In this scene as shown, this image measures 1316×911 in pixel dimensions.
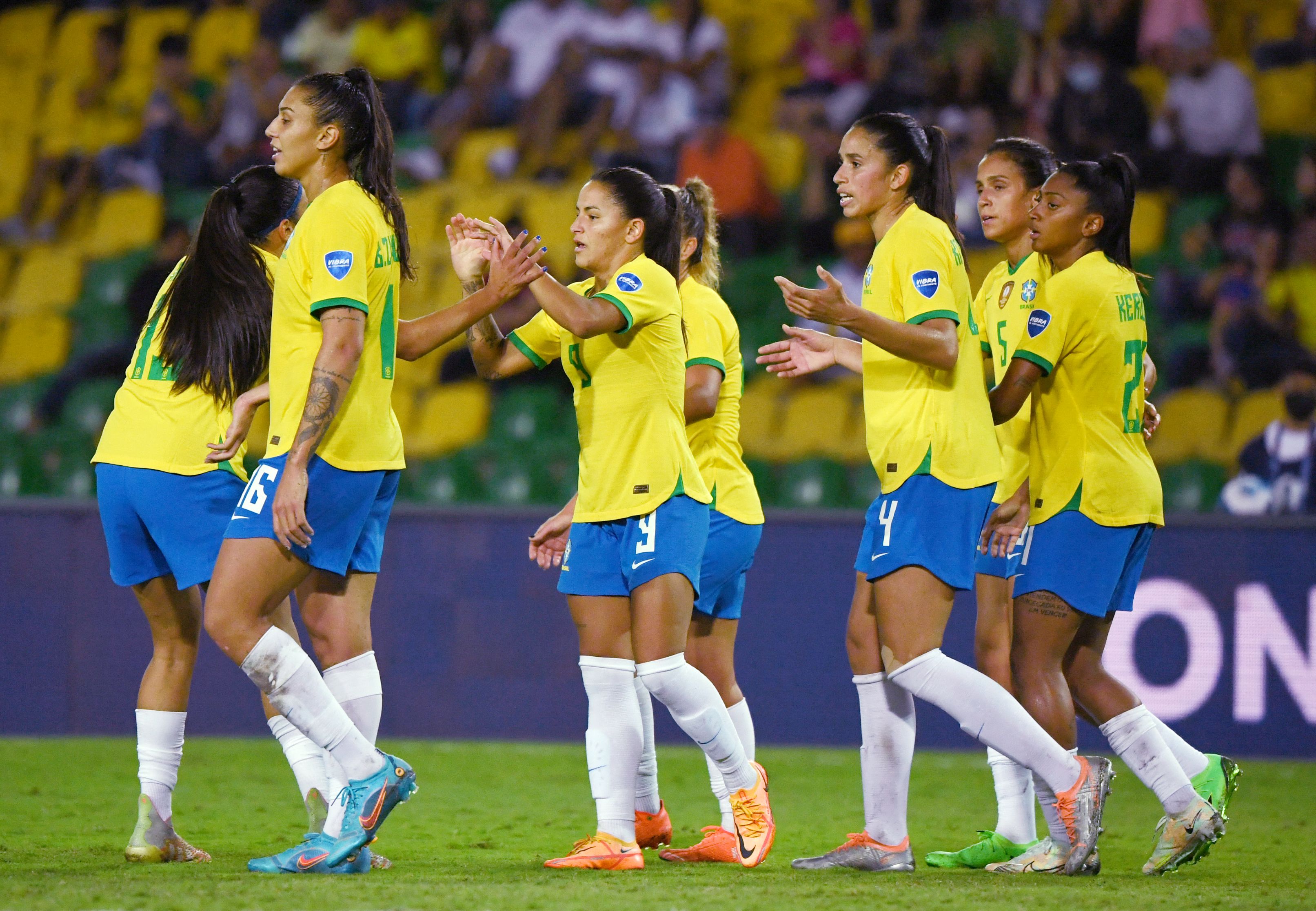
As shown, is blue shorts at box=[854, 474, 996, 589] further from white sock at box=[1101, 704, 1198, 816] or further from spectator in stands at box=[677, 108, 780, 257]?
spectator in stands at box=[677, 108, 780, 257]

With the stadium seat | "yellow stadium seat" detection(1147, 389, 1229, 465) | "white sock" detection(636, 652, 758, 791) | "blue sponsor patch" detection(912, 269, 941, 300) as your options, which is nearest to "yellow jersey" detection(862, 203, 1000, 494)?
"blue sponsor patch" detection(912, 269, 941, 300)

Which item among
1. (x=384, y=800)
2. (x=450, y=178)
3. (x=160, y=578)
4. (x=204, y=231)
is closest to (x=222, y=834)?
(x=160, y=578)

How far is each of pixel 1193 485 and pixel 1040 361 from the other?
4393 millimetres

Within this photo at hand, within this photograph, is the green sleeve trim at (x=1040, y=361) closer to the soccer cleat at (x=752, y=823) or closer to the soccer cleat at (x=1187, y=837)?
the soccer cleat at (x=1187, y=837)

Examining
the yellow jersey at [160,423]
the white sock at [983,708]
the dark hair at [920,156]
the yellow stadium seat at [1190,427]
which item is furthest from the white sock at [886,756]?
the yellow stadium seat at [1190,427]

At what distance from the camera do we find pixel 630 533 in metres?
4.32

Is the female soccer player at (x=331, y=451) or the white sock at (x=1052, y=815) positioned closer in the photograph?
the female soccer player at (x=331, y=451)

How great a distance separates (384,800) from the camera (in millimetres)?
3953

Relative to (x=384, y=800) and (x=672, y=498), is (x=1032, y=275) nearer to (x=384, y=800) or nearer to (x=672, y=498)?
(x=672, y=498)

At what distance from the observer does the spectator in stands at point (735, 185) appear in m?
10.7

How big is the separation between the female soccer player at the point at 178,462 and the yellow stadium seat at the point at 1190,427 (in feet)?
18.6

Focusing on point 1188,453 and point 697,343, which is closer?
point 697,343

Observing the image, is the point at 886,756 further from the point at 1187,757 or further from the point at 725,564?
the point at 1187,757

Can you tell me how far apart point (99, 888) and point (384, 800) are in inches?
28.0
